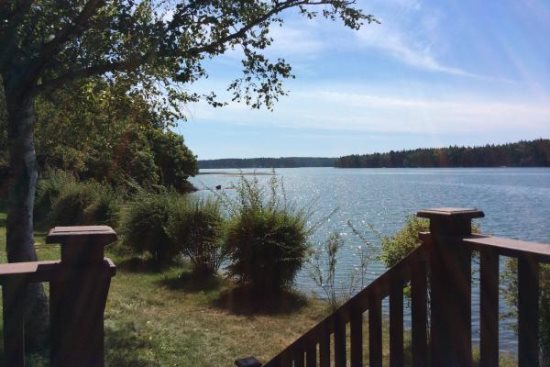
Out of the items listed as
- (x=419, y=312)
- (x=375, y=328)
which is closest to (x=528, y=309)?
(x=419, y=312)

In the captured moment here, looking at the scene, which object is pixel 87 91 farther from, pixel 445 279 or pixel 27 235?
pixel 445 279

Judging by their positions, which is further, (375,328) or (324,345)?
(324,345)

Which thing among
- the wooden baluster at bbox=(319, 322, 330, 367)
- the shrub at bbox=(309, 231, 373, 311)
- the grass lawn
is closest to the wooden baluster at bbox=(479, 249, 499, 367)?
the wooden baluster at bbox=(319, 322, 330, 367)

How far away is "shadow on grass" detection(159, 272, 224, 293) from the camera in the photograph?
9.24 meters

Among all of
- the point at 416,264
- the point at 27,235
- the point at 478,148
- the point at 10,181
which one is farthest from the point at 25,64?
the point at 478,148

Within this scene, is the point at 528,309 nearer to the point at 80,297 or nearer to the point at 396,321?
the point at 396,321

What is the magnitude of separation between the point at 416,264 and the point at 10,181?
4.03 meters

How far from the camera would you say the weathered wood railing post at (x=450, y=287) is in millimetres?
2512

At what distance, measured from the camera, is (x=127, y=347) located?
18.1 feet

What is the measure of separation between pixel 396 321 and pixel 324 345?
30.6 inches

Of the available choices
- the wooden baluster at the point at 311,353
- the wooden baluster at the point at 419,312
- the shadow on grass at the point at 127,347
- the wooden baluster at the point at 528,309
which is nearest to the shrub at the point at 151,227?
the shadow on grass at the point at 127,347

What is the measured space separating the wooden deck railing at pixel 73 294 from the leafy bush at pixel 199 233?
7.72 meters

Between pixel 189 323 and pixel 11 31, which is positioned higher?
pixel 11 31

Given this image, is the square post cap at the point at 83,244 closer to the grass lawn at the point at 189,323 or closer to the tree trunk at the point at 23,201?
the grass lawn at the point at 189,323
